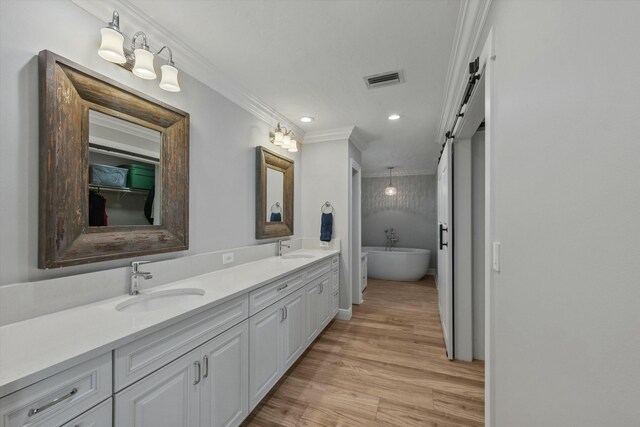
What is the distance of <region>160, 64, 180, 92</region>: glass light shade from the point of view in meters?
1.55

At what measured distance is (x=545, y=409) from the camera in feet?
2.23

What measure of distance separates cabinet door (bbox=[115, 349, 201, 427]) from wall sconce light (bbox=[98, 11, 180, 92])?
1.48 meters

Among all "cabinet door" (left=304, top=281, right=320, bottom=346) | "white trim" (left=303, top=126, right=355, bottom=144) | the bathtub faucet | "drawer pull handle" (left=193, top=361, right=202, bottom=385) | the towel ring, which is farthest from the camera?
the bathtub faucet

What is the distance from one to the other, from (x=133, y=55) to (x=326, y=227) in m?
2.38

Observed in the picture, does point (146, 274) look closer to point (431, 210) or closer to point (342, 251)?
point (342, 251)

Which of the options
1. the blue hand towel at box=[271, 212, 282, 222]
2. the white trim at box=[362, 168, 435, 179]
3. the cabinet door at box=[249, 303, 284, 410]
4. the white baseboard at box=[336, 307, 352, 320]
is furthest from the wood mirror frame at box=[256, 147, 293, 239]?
the white trim at box=[362, 168, 435, 179]

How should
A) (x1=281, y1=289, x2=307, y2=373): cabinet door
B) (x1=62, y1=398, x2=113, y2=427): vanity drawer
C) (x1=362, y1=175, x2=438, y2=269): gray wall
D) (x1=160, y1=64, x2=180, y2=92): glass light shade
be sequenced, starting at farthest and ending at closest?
(x1=362, y1=175, x2=438, y2=269): gray wall → (x1=281, y1=289, x2=307, y2=373): cabinet door → (x1=160, y1=64, x2=180, y2=92): glass light shade → (x1=62, y1=398, x2=113, y2=427): vanity drawer

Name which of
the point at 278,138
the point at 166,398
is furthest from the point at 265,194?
the point at 166,398

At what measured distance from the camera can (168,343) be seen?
1117mm

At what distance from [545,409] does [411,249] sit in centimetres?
580

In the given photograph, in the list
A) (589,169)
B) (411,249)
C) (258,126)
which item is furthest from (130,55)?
(411,249)

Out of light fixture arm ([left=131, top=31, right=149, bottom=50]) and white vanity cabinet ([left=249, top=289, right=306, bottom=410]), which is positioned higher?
light fixture arm ([left=131, top=31, right=149, bottom=50])

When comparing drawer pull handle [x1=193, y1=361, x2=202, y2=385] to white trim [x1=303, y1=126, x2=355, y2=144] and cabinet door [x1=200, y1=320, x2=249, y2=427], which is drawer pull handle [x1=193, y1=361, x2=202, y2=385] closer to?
cabinet door [x1=200, y1=320, x2=249, y2=427]

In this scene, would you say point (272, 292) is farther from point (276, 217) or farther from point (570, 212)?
point (570, 212)
